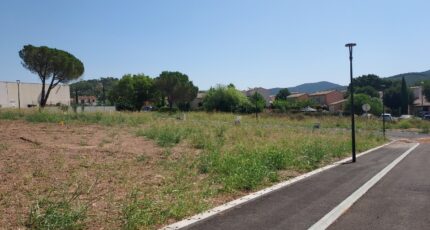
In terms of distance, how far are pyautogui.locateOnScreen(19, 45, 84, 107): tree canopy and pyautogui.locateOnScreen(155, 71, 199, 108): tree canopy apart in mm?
17852

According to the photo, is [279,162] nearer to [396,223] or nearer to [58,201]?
[396,223]

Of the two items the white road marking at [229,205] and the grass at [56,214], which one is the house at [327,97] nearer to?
the white road marking at [229,205]

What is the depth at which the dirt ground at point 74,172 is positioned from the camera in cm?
715

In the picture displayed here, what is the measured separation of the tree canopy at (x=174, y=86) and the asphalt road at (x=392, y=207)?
7270 cm

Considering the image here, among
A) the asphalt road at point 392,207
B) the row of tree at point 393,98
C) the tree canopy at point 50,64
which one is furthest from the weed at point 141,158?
the row of tree at point 393,98

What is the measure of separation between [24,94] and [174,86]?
25958 millimetres

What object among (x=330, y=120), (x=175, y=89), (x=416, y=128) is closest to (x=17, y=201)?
(x=330, y=120)

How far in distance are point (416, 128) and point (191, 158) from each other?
1977 inches

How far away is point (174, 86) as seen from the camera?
83.9 metres

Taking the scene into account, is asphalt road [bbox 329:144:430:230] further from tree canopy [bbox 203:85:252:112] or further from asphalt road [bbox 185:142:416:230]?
tree canopy [bbox 203:85:252:112]

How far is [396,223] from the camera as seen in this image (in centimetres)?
717

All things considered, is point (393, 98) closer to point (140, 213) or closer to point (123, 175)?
point (123, 175)

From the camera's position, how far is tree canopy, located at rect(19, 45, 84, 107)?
63.4 metres

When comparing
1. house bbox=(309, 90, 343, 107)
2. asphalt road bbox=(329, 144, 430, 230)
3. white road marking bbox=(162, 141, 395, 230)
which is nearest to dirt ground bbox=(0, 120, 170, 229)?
white road marking bbox=(162, 141, 395, 230)
